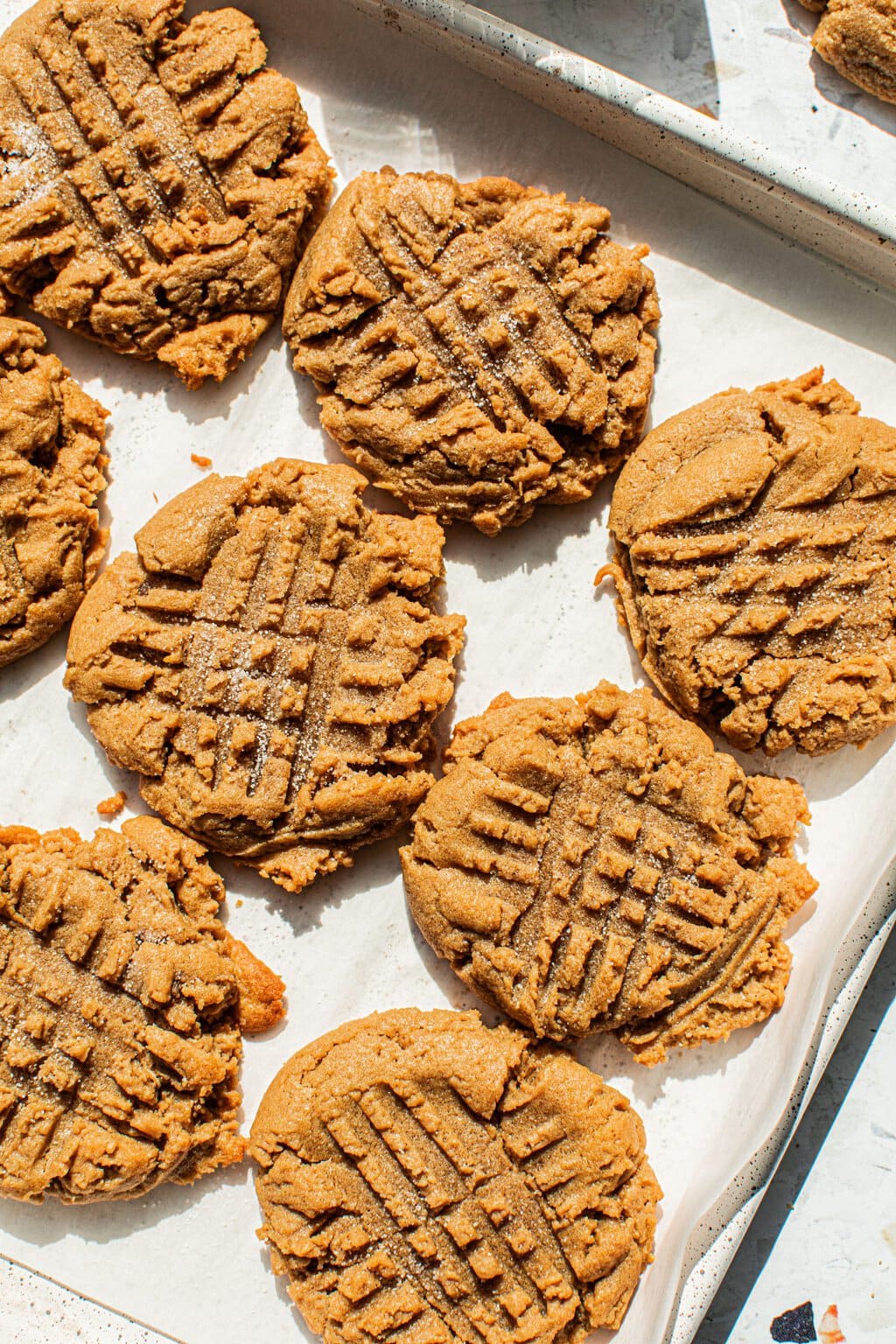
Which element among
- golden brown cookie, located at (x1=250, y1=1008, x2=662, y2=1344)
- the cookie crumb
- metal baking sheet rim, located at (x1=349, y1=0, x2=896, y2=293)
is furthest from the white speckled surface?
golden brown cookie, located at (x1=250, y1=1008, x2=662, y2=1344)

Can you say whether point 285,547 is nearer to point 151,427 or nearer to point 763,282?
point 151,427

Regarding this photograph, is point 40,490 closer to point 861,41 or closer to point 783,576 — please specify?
point 783,576

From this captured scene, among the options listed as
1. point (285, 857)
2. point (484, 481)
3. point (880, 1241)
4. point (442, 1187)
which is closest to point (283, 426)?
point (484, 481)

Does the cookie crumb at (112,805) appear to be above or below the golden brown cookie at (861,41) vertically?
below

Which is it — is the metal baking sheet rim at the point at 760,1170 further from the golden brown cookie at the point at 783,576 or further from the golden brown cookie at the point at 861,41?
the golden brown cookie at the point at 861,41

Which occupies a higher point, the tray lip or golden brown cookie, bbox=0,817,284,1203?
the tray lip

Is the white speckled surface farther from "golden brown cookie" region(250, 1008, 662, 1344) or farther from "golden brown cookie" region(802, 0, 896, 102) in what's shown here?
"golden brown cookie" region(250, 1008, 662, 1344)

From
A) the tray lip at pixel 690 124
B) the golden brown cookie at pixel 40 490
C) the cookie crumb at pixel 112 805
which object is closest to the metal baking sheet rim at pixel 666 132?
the tray lip at pixel 690 124
